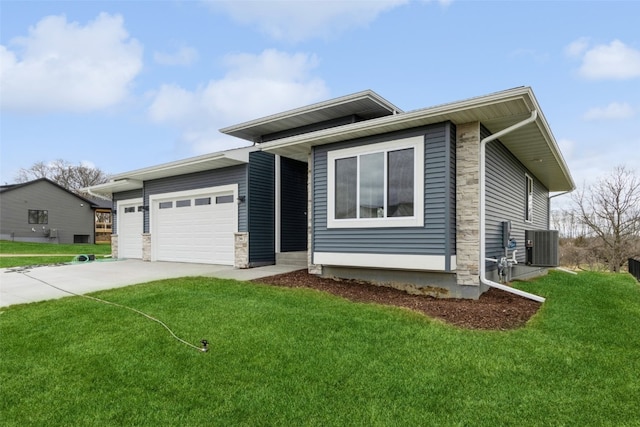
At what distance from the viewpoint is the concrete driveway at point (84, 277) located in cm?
699

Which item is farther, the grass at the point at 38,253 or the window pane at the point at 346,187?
the grass at the point at 38,253

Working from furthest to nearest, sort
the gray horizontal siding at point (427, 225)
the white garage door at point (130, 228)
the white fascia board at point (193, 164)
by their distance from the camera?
the white garage door at point (130, 228), the white fascia board at point (193, 164), the gray horizontal siding at point (427, 225)

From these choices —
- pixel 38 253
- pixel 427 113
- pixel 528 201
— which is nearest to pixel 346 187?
pixel 427 113

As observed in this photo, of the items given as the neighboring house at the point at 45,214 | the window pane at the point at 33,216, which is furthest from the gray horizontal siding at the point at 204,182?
the window pane at the point at 33,216

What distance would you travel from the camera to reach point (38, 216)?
27047 millimetres

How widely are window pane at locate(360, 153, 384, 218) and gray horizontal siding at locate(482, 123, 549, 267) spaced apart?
6.80 ft

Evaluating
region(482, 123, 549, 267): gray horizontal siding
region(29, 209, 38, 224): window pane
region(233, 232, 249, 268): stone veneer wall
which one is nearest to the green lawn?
region(482, 123, 549, 267): gray horizontal siding

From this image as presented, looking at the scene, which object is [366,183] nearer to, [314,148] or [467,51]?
[314,148]

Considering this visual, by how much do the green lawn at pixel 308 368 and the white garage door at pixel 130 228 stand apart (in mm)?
8836

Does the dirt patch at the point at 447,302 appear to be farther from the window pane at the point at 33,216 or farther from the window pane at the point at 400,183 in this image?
the window pane at the point at 33,216

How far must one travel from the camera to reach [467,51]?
38.2 feet

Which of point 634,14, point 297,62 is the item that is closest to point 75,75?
point 297,62

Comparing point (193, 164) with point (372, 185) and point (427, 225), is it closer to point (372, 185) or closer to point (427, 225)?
point (372, 185)

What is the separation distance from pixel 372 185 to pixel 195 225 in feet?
21.6
